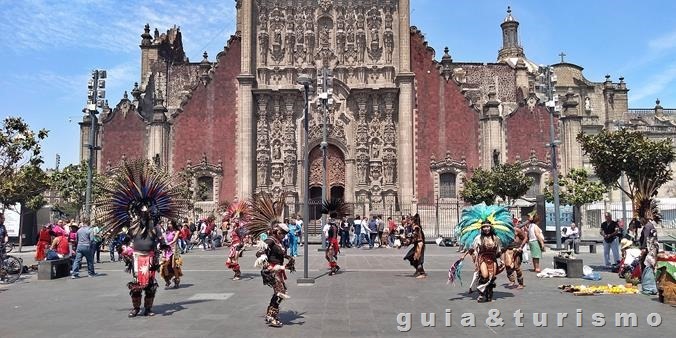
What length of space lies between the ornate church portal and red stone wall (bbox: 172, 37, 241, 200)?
5.41 feet

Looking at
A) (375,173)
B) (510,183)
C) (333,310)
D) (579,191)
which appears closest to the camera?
(333,310)

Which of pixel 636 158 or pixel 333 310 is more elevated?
Result: pixel 636 158

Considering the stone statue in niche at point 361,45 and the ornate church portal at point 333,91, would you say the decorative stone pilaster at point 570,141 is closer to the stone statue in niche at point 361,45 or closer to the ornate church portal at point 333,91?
the ornate church portal at point 333,91

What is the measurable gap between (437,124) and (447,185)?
4396 mm

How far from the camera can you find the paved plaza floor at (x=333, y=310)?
872 centimetres

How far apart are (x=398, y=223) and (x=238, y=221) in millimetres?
23311

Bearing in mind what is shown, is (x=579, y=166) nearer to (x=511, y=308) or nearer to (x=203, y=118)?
(x=203, y=118)

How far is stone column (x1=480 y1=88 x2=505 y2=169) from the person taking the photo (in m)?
39.3

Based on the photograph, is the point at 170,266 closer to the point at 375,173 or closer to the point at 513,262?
the point at 513,262

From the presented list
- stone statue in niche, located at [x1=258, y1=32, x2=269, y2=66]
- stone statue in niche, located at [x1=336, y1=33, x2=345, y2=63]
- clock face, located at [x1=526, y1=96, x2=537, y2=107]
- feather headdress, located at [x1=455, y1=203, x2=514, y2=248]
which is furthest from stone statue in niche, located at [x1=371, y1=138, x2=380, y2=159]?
feather headdress, located at [x1=455, y1=203, x2=514, y2=248]

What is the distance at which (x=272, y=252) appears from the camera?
376 inches

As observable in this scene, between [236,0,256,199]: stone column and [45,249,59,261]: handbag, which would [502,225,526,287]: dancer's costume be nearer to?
[45,249,59,261]: handbag

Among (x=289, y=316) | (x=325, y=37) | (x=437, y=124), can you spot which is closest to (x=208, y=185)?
(x=325, y=37)

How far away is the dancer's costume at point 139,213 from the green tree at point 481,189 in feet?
79.2
